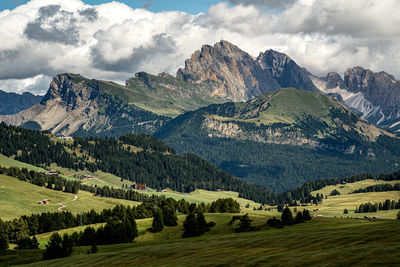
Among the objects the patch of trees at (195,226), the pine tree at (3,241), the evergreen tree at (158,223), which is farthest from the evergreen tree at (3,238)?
the patch of trees at (195,226)

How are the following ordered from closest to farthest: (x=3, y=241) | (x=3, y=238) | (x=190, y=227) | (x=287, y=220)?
(x=287, y=220), (x=190, y=227), (x=3, y=241), (x=3, y=238)

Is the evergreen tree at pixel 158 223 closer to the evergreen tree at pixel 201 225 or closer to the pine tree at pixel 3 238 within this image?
the evergreen tree at pixel 201 225

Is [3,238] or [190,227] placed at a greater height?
[3,238]

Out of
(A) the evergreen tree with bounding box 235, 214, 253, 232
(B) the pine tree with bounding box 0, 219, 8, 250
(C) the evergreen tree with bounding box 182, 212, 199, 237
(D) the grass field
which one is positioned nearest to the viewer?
(D) the grass field

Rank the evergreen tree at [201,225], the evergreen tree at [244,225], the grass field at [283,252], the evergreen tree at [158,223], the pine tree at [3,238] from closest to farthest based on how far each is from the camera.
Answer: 1. the grass field at [283,252]
2. the evergreen tree at [244,225]
3. the evergreen tree at [201,225]
4. the pine tree at [3,238]
5. the evergreen tree at [158,223]

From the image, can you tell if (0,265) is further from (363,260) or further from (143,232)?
(363,260)

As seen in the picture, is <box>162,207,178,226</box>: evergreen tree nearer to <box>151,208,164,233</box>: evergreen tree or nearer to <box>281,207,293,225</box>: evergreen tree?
<box>151,208,164,233</box>: evergreen tree

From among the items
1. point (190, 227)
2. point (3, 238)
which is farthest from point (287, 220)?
point (3, 238)

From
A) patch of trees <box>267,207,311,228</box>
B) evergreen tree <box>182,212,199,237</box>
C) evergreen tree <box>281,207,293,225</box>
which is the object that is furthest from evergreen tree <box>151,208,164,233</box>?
evergreen tree <box>281,207,293,225</box>

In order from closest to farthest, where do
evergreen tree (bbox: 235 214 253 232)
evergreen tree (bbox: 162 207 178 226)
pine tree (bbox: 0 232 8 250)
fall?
evergreen tree (bbox: 235 214 253 232), pine tree (bbox: 0 232 8 250), evergreen tree (bbox: 162 207 178 226)

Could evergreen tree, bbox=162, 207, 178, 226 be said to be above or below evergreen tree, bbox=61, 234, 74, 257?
above

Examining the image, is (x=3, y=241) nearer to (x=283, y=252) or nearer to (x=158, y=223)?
(x=158, y=223)

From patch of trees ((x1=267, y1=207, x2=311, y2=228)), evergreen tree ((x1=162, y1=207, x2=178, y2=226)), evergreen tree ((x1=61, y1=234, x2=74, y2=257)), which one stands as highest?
evergreen tree ((x1=162, y1=207, x2=178, y2=226))

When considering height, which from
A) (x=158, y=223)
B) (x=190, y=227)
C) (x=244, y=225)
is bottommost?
(x=244, y=225)
